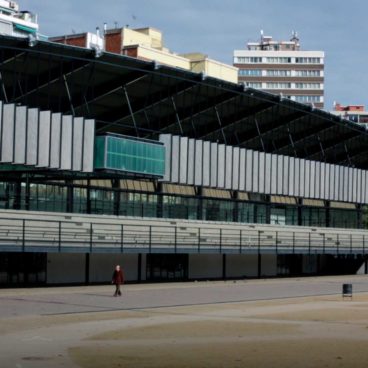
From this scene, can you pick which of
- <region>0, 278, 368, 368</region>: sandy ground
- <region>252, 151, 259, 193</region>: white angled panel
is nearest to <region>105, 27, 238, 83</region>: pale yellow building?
<region>252, 151, 259, 193</region>: white angled panel

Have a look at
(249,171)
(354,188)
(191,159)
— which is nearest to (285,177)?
(249,171)

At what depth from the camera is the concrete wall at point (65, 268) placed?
1871 inches

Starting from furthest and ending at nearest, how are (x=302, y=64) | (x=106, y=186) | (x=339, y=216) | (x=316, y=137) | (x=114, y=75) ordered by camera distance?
(x=302, y=64), (x=339, y=216), (x=316, y=137), (x=106, y=186), (x=114, y=75)

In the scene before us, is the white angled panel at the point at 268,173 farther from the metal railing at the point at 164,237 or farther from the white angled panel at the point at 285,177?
the metal railing at the point at 164,237

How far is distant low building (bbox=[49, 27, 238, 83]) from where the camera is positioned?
10300 cm

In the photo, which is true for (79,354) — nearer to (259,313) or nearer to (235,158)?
(259,313)

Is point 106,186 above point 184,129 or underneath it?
underneath

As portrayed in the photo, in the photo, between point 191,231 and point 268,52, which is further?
point 268,52

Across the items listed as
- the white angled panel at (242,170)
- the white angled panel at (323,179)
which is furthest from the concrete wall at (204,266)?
the white angled panel at (323,179)

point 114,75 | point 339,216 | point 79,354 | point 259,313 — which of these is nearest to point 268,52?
point 339,216

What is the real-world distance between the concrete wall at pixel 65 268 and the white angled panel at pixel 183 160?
534 inches

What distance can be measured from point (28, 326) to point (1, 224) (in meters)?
19.3

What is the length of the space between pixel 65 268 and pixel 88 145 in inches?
341

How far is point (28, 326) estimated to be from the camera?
2416 cm
